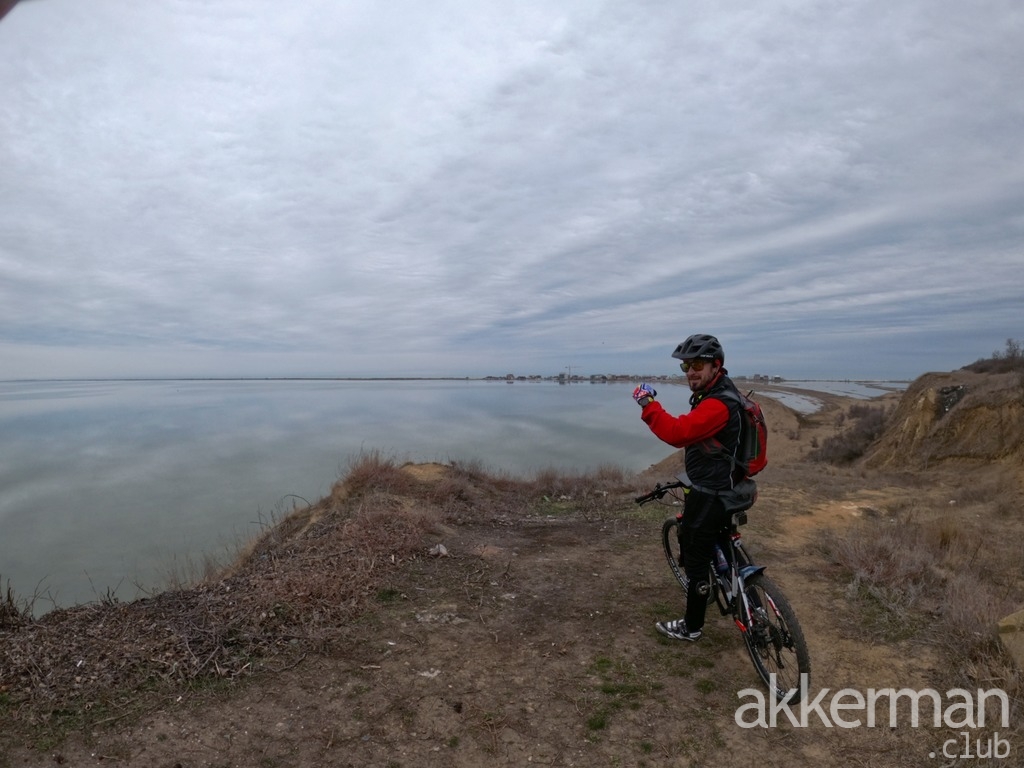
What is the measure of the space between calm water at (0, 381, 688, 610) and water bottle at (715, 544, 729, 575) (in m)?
6.11

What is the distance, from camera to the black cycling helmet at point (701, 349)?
3791 millimetres

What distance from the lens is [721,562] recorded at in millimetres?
4070

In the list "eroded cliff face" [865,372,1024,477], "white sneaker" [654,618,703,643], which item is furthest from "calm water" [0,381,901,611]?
"eroded cliff face" [865,372,1024,477]

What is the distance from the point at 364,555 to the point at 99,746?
9.89ft

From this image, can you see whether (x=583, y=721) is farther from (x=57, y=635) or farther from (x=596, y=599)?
(x=57, y=635)

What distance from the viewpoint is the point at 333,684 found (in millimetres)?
3822

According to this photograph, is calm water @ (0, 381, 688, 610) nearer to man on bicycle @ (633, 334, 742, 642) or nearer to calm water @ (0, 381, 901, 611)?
calm water @ (0, 381, 901, 611)

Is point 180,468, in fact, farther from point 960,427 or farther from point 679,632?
point 960,427

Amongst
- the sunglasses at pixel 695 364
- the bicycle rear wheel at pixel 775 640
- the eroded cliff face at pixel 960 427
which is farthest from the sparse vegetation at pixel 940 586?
the eroded cliff face at pixel 960 427

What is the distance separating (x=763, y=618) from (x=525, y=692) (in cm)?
169

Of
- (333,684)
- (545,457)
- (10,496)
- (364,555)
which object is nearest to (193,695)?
(333,684)

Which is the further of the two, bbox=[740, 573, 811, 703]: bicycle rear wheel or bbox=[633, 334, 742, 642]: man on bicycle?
bbox=[633, 334, 742, 642]: man on bicycle

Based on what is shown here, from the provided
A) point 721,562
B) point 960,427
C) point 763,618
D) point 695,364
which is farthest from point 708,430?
point 960,427

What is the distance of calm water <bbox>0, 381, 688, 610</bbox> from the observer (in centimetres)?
1241
